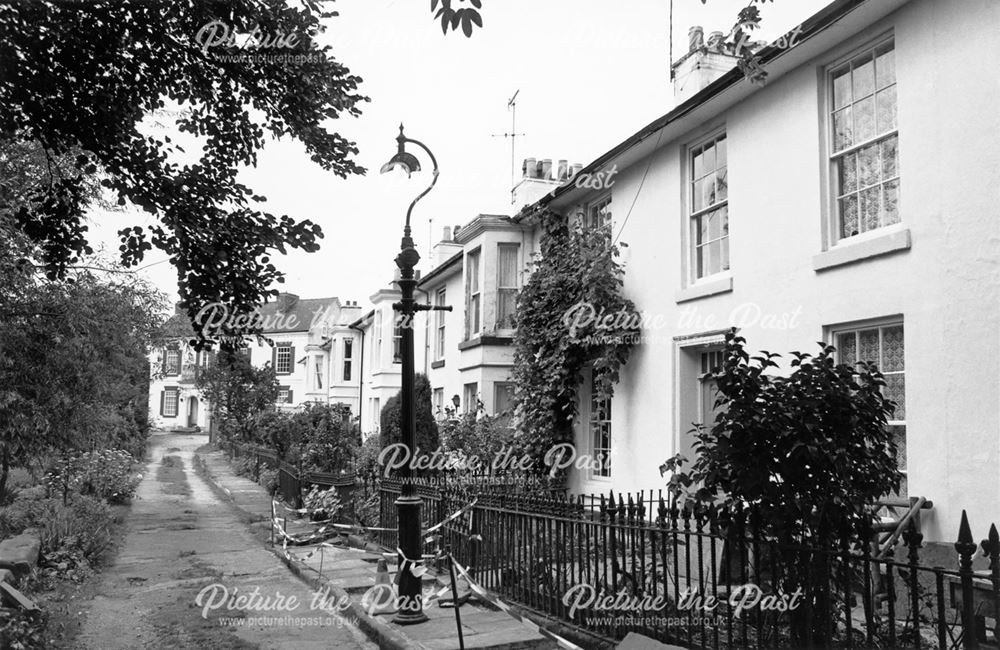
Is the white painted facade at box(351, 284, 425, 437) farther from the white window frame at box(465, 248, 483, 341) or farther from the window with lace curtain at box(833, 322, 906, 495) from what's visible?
the window with lace curtain at box(833, 322, 906, 495)

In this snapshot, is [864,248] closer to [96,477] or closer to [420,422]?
[420,422]

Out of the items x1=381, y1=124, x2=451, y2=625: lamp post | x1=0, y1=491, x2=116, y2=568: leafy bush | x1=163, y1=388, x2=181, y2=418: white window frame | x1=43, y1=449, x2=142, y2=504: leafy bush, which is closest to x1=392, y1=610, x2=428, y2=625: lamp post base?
x1=381, y1=124, x2=451, y2=625: lamp post

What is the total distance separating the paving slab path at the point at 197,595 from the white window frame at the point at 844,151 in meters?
6.27

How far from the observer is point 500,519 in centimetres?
842

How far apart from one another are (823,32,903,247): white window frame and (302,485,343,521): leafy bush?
9.36 metres

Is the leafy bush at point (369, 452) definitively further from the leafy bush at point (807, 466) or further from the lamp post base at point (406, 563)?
the leafy bush at point (807, 466)

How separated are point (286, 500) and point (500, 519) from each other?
11012 millimetres

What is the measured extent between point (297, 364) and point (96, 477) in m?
40.3

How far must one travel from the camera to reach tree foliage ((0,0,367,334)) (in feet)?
14.8

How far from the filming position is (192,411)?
62469 mm

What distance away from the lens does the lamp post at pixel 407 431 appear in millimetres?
7617

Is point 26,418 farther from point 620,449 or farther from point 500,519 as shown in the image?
point 620,449

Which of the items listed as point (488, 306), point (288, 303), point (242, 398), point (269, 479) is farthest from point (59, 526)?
point (288, 303)

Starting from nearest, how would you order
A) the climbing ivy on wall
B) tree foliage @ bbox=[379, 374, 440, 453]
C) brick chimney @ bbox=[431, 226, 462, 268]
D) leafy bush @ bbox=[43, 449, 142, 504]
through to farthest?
the climbing ivy on wall
leafy bush @ bbox=[43, 449, 142, 504]
tree foliage @ bbox=[379, 374, 440, 453]
brick chimney @ bbox=[431, 226, 462, 268]
